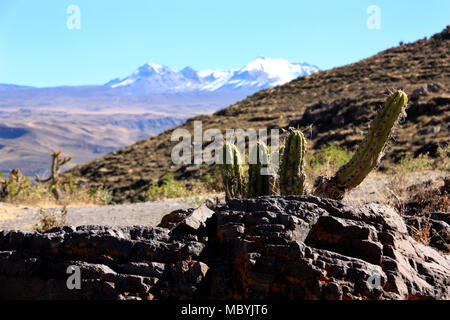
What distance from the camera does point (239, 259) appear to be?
257 cm

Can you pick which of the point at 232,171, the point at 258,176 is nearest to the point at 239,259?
the point at 258,176

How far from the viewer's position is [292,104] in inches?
1125

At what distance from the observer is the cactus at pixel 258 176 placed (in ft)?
17.4

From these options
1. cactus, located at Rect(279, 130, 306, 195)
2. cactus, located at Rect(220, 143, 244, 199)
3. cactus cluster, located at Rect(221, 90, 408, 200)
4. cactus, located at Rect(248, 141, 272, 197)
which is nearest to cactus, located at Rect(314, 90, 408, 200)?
cactus cluster, located at Rect(221, 90, 408, 200)

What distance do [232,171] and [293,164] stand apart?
3.29ft

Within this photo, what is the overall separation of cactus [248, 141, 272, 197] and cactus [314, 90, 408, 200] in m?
0.71

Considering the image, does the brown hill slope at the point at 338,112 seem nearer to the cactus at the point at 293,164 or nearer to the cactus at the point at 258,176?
the cactus at the point at 258,176

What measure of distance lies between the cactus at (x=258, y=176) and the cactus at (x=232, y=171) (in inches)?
9.4

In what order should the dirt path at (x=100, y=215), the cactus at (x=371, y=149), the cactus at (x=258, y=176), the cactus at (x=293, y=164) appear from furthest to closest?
1. the dirt path at (x=100, y=215)
2. the cactus at (x=258, y=176)
3. the cactus at (x=293, y=164)
4. the cactus at (x=371, y=149)

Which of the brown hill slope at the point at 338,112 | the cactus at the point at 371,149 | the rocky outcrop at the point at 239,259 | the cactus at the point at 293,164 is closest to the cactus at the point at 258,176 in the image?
the cactus at the point at 293,164

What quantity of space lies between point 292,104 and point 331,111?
7701mm

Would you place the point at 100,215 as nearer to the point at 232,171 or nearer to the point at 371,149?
the point at 232,171

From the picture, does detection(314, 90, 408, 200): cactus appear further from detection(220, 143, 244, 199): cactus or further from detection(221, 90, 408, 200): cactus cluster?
detection(220, 143, 244, 199): cactus
